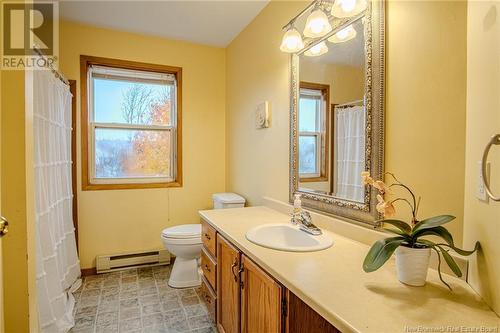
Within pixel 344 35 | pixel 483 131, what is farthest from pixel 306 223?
pixel 344 35

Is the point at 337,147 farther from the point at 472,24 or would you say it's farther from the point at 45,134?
the point at 45,134

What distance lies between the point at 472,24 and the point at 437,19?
0.16 m

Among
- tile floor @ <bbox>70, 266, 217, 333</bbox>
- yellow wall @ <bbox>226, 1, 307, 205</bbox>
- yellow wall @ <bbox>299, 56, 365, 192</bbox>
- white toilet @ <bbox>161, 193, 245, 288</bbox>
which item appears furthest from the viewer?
white toilet @ <bbox>161, 193, 245, 288</bbox>

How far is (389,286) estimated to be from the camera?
3.07 ft

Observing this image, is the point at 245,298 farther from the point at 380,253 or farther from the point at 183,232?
the point at 183,232

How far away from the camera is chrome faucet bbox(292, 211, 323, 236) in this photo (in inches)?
60.9

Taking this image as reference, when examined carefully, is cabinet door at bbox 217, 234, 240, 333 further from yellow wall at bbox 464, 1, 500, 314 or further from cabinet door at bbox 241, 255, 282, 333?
yellow wall at bbox 464, 1, 500, 314

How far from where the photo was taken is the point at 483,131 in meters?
0.85

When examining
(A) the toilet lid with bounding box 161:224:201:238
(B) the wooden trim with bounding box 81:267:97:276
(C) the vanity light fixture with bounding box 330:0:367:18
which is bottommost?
(B) the wooden trim with bounding box 81:267:97:276

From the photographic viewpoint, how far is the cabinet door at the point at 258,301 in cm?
108

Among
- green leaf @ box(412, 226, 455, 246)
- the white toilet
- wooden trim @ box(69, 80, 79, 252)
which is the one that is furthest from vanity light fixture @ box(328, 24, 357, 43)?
wooden trim @ box(69, 80, 79, 252)

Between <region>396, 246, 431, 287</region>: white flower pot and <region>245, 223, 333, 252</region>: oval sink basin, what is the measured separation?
0.42 meters

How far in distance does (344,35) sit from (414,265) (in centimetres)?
119

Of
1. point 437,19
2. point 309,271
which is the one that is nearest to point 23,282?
point 309,271
